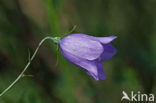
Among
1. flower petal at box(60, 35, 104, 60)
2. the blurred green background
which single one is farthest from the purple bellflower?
the blurred green background

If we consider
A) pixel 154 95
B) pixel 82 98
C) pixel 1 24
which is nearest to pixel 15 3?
pixel 1 24

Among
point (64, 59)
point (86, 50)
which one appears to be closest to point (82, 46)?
point (86, 50)

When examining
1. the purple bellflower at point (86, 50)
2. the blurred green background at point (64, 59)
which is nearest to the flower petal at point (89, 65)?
the purple bellflower at point (86, 50)

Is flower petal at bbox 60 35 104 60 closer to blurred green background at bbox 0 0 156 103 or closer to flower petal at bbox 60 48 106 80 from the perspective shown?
flower petal at bbox 60 48 106 80

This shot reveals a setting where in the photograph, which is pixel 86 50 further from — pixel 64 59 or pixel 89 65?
pixel 64 59

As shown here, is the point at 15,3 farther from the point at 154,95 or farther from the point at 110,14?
the point at 154,95
